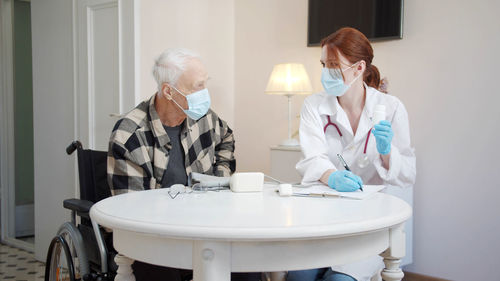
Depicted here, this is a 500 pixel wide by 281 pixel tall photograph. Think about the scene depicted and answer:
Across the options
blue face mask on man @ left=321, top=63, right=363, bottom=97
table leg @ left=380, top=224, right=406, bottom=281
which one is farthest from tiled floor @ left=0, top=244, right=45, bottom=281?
table leg @ left=380, top=224, right=406, bottom=281

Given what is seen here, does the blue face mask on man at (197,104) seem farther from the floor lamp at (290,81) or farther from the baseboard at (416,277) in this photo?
the baseboard at (416,277)

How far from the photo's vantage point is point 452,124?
9.13 ft

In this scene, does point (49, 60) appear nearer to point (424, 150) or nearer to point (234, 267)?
point (424, 150)

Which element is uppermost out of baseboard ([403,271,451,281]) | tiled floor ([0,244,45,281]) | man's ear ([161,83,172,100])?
man's ear ([161,83,172,100])

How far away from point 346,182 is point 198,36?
7.68 ft

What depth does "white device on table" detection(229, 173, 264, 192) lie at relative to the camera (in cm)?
147

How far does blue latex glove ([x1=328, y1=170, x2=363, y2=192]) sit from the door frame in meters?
3.22

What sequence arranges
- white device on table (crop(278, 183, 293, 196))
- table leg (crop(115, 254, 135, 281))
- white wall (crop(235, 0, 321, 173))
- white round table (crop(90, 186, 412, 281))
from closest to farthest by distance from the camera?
white round table (crop(90, 186, 412, 281)) → table leg (crop(115, 254, 135, 281)) → white device on table (crop(278, 183, 293, 196)) → white wall (crop(235, 0, 321, 173))

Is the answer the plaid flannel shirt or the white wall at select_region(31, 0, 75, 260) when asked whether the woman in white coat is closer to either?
the plaid flannel shirt

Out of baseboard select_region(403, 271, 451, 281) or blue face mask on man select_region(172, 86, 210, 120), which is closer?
blue face mask on man select_region(172, 86, 210, 120)

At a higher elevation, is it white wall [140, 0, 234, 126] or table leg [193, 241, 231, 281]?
white wall [140, 0, 234, 126]

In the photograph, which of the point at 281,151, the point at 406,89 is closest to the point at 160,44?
the point at 281,151

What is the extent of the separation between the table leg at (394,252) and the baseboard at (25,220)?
3.64 m

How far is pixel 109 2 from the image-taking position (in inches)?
118
